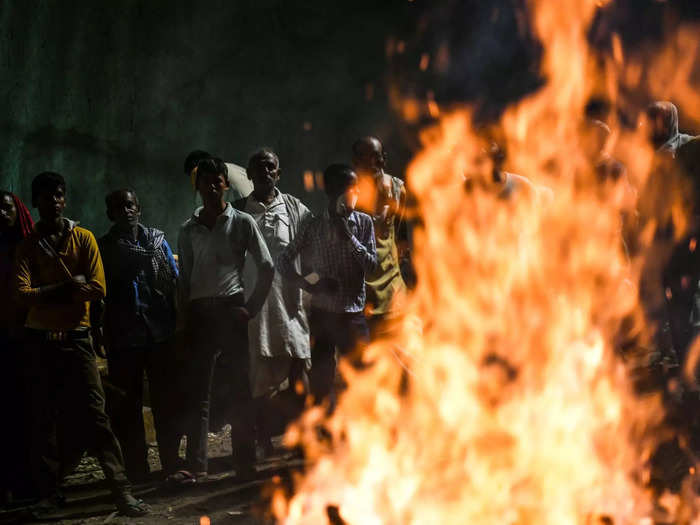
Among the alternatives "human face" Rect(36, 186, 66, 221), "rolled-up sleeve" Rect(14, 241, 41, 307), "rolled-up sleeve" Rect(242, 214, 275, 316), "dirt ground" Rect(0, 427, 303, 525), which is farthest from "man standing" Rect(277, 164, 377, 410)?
"rolled-up sleeve" Rect(14, 241, 41, 307)

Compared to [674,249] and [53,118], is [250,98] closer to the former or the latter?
[53,118]

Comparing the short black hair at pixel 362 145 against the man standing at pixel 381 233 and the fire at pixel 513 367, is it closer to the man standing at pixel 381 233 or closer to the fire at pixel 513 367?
the man standing at pixel 381 233

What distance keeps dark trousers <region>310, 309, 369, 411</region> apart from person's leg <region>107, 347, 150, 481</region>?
124 centimetres

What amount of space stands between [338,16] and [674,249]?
5.65 meters

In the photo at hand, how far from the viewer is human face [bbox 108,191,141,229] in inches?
230

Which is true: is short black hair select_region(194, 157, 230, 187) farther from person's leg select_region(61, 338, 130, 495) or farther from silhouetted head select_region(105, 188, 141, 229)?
person's leg select_region(61, 338, 130, 495)

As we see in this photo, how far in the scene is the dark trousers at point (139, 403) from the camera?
5.86 metres

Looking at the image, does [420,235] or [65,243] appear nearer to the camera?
[65,243]

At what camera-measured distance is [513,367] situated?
5.98 meters

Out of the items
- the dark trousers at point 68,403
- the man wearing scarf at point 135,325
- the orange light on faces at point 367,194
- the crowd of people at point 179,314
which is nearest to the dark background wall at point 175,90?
the man wearing scarf at point 135,325

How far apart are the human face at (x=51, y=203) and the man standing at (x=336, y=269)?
1.65 m

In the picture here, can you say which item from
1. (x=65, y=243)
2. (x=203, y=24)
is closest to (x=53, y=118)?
(x=203, y=24)

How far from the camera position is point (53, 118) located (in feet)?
26.1

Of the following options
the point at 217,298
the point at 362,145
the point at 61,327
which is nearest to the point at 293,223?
the point at 362,145
